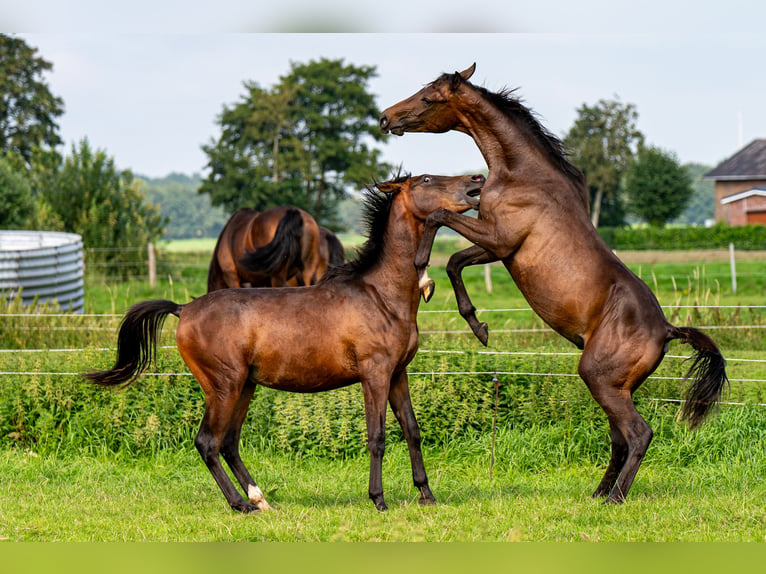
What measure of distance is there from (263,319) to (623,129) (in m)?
52.1

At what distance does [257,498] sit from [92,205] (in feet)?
69.9

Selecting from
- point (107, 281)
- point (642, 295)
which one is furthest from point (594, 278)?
point (107, 281)

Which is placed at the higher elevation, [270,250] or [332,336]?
[270,250]

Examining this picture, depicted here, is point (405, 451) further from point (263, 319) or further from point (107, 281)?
point (107, 281)

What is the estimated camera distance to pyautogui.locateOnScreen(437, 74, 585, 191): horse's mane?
19.8ft

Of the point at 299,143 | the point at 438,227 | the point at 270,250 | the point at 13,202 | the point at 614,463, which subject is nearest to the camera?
the point at 438,227

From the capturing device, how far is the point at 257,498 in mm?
5930

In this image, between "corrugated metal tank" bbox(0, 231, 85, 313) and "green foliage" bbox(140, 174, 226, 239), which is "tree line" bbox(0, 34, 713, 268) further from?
"green foliage" bbox(140, 174, 226, 239)

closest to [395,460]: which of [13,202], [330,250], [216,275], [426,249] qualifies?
[426,249]

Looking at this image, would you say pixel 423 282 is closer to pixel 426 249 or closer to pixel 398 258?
pixel 426 249

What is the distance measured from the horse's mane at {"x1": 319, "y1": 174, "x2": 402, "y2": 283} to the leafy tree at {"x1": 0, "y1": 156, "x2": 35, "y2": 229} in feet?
73.4

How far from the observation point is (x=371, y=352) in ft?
19.0

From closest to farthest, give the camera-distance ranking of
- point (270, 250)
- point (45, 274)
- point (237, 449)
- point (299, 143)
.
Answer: point (237, 449), point (270, 250), point (45, 274), point (299, 143)

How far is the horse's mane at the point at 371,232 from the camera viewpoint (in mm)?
6070
